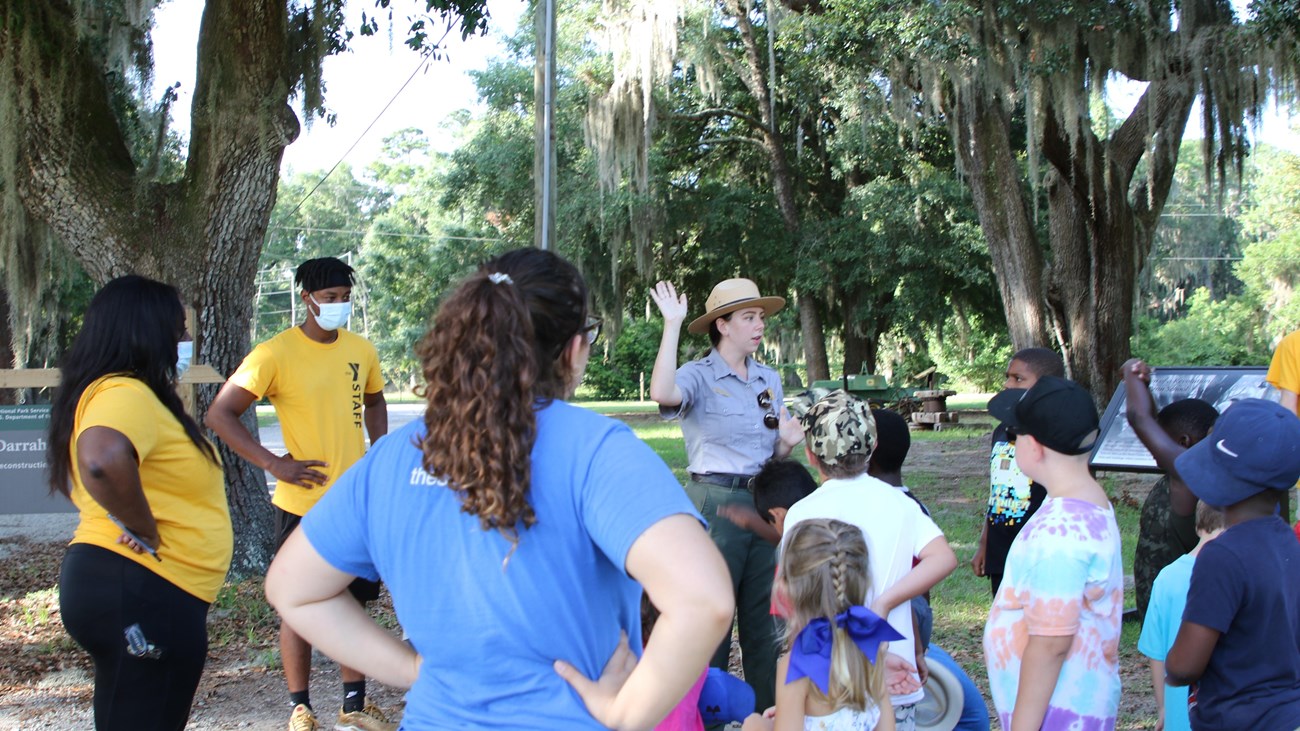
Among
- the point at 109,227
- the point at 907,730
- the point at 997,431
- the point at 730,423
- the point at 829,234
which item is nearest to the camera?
the point at 907,730

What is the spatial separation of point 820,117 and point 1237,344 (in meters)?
27.5

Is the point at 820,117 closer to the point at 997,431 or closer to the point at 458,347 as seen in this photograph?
the point at 997,431

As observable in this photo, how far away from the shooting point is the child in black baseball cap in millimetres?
2502

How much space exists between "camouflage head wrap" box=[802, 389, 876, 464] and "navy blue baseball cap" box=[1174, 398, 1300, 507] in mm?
938

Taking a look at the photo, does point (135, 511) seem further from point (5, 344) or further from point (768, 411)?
point (5, 344)

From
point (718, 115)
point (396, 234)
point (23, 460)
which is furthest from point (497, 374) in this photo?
point (396, 234)

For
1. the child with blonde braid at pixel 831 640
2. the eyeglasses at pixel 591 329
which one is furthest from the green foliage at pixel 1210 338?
the eyeglasses at pixel 591 329

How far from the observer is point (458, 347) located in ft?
Answer: 5.83

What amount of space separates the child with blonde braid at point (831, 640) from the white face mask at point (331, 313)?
2.47 meters

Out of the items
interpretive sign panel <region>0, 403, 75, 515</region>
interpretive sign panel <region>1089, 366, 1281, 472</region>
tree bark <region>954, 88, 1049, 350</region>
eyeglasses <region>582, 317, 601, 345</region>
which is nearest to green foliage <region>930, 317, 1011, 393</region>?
tree bark <region>954, 88, 1049, 350</region>

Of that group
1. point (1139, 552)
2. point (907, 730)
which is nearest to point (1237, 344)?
point (1139, 552)

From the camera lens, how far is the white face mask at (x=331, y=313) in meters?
4.52

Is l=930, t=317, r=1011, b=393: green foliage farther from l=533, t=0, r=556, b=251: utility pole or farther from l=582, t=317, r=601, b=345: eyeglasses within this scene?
l=582, t=317, r=601, b=345: eyeglasses

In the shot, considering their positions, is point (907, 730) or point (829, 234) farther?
point (829, 234)
